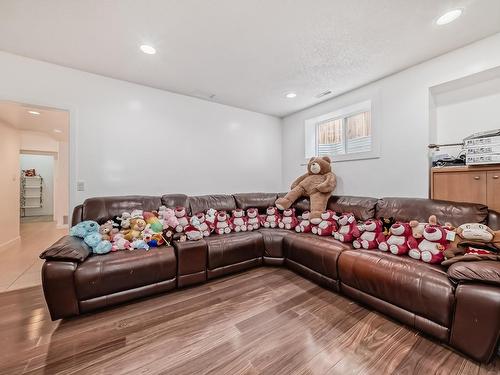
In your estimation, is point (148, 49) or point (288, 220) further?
point (288, 220)

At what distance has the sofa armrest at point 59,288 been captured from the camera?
164 centimetres

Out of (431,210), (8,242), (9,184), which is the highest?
(9,184)

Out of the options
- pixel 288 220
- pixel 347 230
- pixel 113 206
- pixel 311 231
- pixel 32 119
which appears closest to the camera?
pixel 347 230

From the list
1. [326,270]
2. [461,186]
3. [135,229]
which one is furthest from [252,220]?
[461,186]

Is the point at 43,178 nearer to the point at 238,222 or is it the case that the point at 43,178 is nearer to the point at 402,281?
the point at 238,222

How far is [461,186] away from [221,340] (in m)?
2.62

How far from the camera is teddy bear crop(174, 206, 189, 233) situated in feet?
8.30

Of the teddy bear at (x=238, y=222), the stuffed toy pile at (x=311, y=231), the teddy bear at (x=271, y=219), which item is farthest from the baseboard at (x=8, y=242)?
the teddy bear at (x=271, y=219)

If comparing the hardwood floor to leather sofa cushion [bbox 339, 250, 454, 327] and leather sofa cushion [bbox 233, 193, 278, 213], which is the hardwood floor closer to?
leather sofa cushion [bbox 339, 250, 454, 327]

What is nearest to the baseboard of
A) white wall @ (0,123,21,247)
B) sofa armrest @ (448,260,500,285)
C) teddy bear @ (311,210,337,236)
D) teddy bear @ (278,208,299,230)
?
white wall @ (0,123,21,247)

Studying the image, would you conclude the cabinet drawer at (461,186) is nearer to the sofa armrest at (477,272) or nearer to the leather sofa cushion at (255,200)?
the sofa armrest at (477,272)

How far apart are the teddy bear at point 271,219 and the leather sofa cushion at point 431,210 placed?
132 cm

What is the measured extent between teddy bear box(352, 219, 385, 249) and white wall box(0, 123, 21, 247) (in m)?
5.51

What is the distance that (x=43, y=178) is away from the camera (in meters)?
7.41
